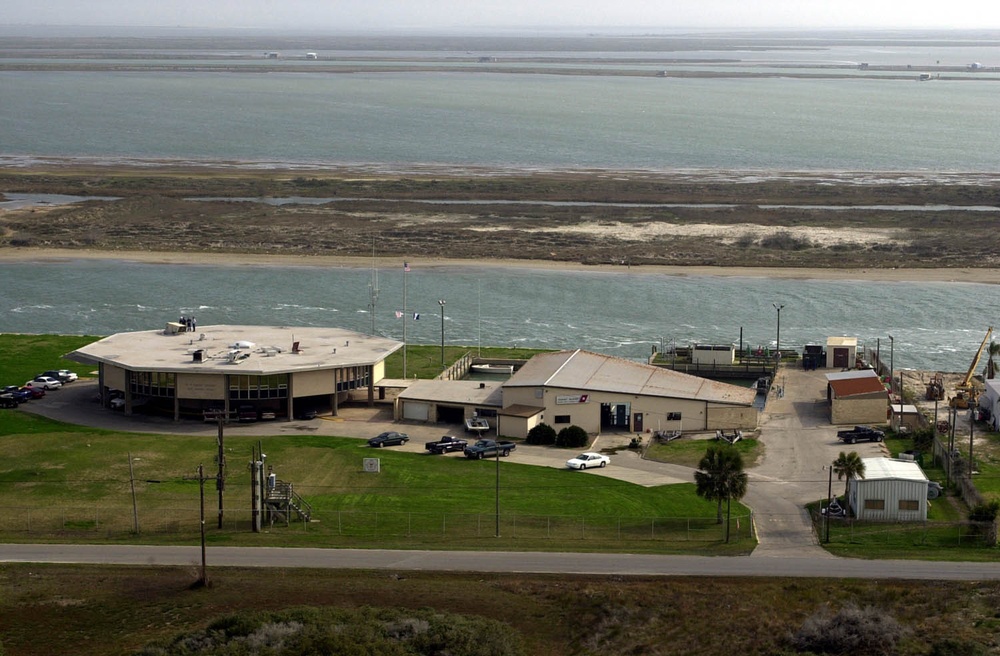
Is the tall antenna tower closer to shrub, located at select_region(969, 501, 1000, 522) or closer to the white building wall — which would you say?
the white building wall

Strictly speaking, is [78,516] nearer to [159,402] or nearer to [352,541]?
[352,541]

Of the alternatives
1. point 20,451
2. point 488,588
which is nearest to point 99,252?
point 20,451

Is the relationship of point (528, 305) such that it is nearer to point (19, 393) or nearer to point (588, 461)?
point (19, 393)

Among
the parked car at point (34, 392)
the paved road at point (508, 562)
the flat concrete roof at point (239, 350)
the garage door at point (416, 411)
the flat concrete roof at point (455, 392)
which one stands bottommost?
the paved road at point (508, 562)

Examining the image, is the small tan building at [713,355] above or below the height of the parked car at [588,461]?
above

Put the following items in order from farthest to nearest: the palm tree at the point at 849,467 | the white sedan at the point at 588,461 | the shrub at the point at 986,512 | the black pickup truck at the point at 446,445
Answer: the black pickup truck at the point at 446,445
the white sedan at the point at 588,461
the palm tree at the point at 849,467
the shrub at the point at 986,512

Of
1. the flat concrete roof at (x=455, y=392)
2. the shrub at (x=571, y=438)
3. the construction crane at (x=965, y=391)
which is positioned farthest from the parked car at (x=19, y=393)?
the construction crane at (x=965, y=391)

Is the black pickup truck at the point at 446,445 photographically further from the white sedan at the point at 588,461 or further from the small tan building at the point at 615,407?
the white sedan at the point at 588,461
